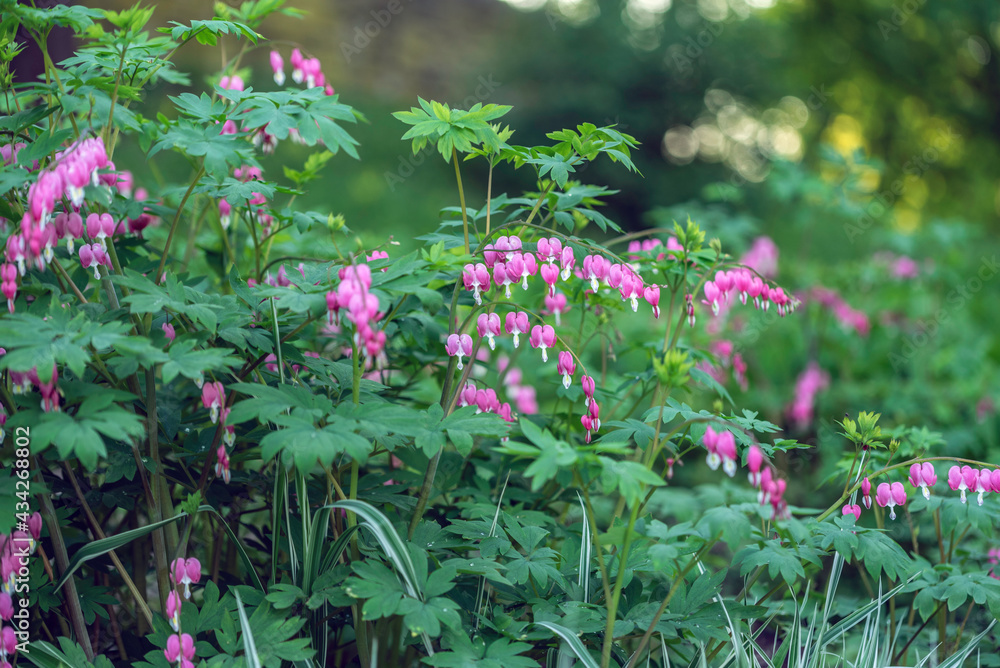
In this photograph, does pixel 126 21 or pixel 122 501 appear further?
pixel 122 501

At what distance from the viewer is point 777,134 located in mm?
13727

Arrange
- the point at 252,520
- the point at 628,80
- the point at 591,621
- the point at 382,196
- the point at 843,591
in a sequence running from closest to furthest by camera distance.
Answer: the point at 591,621 → the point at 252,520 → the point at 843,591 → the point at 382,196 → the point at 628,80

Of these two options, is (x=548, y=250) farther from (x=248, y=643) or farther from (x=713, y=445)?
(x=248, y=643)

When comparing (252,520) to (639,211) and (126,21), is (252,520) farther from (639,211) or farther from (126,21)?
(639,211)

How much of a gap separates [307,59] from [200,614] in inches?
74.6

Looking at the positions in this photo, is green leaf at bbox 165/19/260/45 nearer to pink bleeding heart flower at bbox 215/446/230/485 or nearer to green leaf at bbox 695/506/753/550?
pink bleeding heart flower at bbox 215/446/230/485

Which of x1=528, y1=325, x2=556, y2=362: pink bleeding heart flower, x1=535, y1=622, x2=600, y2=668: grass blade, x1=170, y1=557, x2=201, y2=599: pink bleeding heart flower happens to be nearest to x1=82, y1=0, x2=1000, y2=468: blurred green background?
x1=528, y1=325, x2=556, y2=362: pink bleeding heart flower

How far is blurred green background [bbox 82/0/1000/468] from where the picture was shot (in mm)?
5797

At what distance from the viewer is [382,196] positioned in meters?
10.5

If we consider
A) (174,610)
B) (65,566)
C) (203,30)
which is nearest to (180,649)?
(174,610)

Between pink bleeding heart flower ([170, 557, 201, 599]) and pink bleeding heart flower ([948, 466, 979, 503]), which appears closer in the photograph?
pink bleeding heart flower ([170, 557, 201, 599])

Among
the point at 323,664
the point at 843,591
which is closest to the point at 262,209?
the point at 323,664

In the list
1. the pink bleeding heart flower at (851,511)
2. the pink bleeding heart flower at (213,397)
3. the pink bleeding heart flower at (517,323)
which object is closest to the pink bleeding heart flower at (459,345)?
the pink bleeding heart flower at (517,323)

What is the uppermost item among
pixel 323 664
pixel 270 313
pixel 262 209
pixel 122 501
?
pixel 262 209
